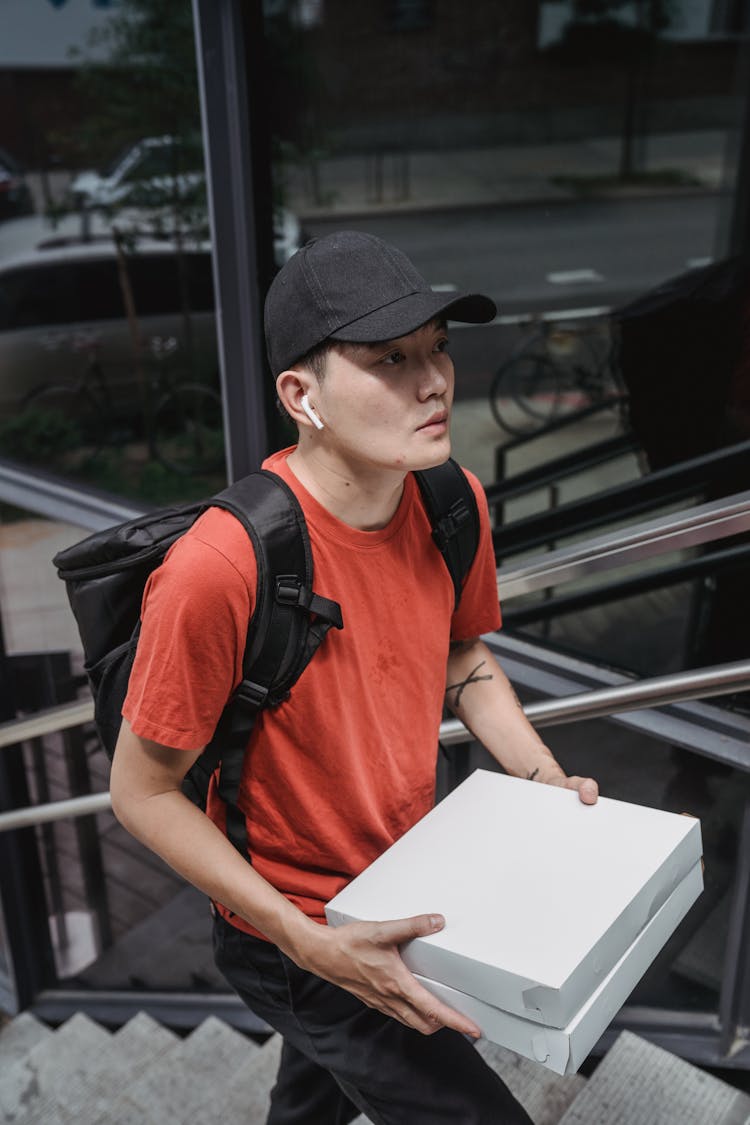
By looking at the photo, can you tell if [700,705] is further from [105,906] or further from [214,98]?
[105,906]

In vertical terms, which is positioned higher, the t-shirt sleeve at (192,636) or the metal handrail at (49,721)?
the t-shirt sleeve at (192,636)

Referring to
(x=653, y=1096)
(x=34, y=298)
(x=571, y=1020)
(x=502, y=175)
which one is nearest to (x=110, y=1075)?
(x=653, y=1096)

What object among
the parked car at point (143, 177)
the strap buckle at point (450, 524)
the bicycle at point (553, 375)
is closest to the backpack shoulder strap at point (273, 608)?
the strap buckle at point (450, 524)

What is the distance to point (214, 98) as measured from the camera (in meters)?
2.79

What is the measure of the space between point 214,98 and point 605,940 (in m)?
2.29

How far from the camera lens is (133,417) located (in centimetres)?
511

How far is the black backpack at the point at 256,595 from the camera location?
1527 millimetres

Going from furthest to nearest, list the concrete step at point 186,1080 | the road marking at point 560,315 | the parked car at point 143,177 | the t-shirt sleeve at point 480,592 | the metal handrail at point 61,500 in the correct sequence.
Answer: the road marking at point 560,315 → the parked car at point 143,177 → the metal handrail at point 61,500 → the concrete step at point 186,1080 → the t-shirt sleeve at point 480,592

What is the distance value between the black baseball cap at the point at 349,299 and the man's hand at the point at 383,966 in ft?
2.55

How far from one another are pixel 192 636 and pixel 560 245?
777cm

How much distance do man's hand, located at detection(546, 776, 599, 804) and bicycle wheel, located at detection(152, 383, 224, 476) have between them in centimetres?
245

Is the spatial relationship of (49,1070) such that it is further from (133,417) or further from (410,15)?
(410,15)

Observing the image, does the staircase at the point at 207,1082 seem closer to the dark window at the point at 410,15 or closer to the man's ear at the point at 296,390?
the man's ear at the point at 296,390

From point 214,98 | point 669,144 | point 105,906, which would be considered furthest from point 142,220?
point 669,144
